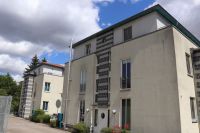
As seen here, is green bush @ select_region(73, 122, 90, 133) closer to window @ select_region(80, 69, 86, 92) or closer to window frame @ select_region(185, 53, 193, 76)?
window @ select_region(80, 69, 86, 92)

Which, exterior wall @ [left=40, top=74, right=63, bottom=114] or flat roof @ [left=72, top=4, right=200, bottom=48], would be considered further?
exterior wall @ [left=40, top=74, right=63, bottom=114]

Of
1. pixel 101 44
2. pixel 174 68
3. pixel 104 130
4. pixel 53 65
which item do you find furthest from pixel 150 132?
pixel 53 65

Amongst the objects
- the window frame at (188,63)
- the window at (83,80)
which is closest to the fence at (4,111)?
the window frame at (188,63)

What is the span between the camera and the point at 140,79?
54.1 feet

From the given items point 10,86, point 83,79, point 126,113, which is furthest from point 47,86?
point 10,86

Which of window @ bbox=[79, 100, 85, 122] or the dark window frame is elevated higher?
the dark window frame

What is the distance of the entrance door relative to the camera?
19.0 m

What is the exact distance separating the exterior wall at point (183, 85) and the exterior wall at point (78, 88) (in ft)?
30.9

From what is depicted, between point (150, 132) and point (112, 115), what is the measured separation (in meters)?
4.22

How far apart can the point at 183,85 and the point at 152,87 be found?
7.03ft

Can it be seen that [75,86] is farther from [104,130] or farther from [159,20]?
[159,20]

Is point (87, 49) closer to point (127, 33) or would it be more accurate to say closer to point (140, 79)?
point (127, 33)

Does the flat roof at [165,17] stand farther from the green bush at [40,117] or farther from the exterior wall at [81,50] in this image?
the green bush at [40,117]

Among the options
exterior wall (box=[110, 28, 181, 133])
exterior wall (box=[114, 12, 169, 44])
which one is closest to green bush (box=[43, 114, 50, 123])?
exterior wall (box=[110, 28, 181, 133])
